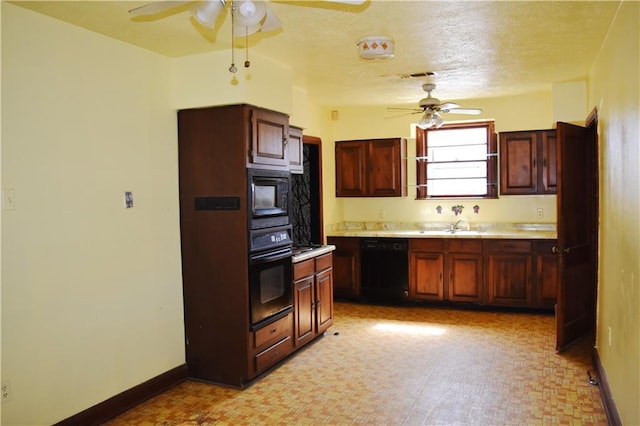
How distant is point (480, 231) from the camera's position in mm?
6070

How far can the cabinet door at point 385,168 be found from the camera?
6.23 meters

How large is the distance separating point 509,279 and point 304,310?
8.19 ft

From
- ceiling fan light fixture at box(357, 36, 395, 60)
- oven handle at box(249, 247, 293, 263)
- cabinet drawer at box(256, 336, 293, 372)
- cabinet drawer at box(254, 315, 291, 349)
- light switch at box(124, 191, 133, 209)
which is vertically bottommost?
cabinet drawer at box(256, 336, 293, 372)

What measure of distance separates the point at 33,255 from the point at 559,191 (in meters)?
3.81

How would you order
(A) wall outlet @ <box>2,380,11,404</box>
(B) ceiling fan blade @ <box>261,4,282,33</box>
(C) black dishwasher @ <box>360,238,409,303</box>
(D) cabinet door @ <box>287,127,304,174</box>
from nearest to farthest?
1. (B) ceiling fan blade @ <box>261,4,282,33</box>
2. (A) wall outlet @ <box>2,380,11,404</box>
3. (D) cabinet door @ <box>287,127,304,174</box>
4. (C) black dishwasher @ <box>360,238,409,303</box>

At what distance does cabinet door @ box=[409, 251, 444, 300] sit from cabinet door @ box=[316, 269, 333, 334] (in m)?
1.41

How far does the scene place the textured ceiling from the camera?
9.30 feet

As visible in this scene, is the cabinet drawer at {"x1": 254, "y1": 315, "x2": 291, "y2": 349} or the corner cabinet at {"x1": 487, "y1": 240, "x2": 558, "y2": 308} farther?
the corner cabinet at {"x1": 487, "y1": 240, "x2": 558, "y2": 308}

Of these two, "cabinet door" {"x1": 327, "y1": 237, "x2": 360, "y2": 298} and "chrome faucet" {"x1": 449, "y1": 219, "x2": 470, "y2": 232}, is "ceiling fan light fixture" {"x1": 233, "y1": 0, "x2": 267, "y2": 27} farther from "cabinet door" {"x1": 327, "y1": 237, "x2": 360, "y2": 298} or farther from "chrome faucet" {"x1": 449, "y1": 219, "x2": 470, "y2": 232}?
"chrome faucet" {"x1": 449, "y1": 219, "x2": 470, "y2": 232}

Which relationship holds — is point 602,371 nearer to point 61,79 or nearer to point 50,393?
point 50,393

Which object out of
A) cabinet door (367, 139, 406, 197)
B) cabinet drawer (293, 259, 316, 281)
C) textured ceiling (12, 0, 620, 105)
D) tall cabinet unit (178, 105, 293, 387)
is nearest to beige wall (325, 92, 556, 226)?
cabinet door (367, 139, 406, 197)

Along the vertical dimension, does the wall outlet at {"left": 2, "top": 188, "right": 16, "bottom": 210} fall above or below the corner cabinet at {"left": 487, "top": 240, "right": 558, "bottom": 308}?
above

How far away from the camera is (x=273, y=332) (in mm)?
3953

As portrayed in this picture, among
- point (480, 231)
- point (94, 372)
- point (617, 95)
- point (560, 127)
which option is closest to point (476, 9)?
point (617, 95)
